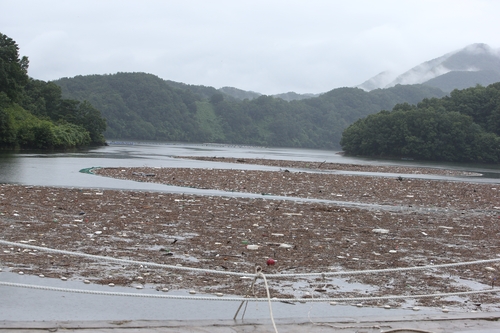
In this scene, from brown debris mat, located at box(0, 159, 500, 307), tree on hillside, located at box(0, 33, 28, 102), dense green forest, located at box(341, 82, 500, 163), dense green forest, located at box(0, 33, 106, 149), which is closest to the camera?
brown debris mat, located at box(0, 159, 500, 307)

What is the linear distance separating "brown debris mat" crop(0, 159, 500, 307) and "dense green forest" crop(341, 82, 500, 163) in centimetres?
10261

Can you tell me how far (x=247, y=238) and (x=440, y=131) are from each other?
393ft

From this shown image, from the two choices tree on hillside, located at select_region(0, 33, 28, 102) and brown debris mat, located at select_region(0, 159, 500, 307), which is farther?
tree on hillside, located at select_region(0, 33, 28, 102)

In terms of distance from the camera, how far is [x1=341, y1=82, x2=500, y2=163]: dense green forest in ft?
400

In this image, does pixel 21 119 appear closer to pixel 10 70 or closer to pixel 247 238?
pixel 10 70

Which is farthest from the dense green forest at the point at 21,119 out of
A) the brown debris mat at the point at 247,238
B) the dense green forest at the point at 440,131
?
the dense green forest at the point at 440,131

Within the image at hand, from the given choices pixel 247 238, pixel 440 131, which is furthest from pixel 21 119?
pixel 440 131

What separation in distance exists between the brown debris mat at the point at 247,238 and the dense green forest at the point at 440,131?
103 meters

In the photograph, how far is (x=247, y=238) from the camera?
14242 mm

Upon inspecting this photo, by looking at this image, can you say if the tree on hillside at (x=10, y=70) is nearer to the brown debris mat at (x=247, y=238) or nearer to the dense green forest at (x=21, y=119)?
the dense green forest at (x=21, y=119)

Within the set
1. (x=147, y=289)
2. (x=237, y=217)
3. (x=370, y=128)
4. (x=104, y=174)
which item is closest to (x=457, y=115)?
(x=370, y=128)

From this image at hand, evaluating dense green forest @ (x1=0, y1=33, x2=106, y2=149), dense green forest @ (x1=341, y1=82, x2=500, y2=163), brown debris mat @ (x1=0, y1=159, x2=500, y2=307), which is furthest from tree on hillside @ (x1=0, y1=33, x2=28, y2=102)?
dense green forest @ (x1=341, y1=82, x2=500, y2=163)

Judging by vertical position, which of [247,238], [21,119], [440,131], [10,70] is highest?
[10,70]

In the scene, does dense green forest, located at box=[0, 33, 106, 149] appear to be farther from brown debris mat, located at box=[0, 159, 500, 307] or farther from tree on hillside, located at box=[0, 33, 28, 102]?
brown debris mat, located at box=[0, 159, 500, 307]
